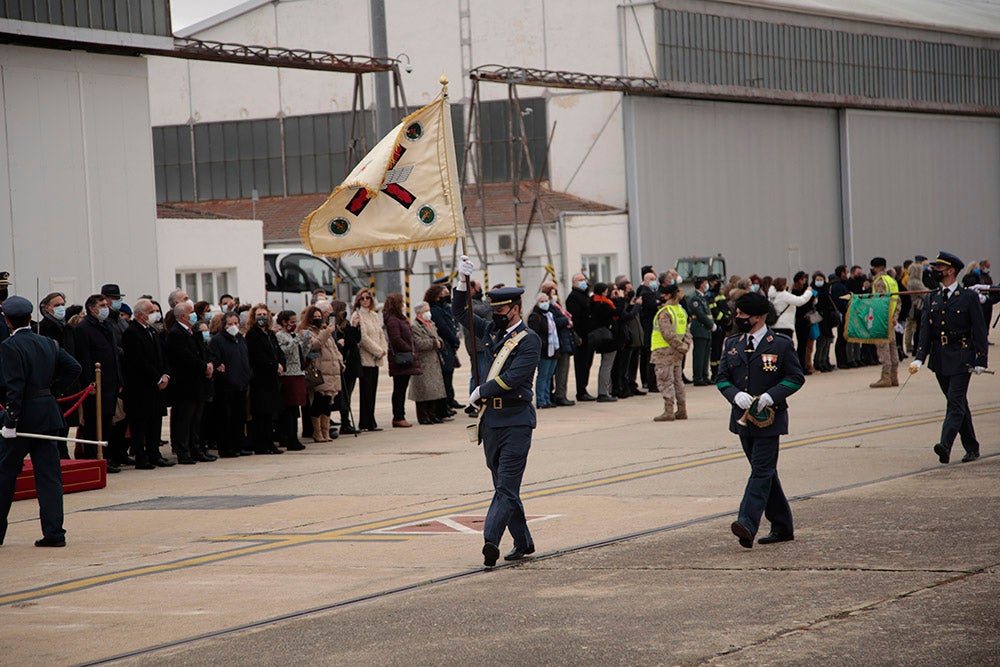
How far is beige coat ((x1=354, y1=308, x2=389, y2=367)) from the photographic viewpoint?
19125mm

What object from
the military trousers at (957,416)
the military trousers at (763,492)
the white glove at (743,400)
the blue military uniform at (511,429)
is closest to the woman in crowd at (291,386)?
the military trousers at (957,416)

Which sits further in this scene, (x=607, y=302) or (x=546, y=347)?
(x=607, y=302)

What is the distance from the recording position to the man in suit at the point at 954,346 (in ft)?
43.4

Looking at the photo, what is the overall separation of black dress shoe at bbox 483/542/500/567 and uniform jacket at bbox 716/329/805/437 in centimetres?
188

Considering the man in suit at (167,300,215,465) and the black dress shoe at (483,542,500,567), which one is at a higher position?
the man in suit at (167,300,215,465)

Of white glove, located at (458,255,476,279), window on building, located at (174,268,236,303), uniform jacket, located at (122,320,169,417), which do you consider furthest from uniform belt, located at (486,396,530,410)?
window on building, located at (174,268,236,303)

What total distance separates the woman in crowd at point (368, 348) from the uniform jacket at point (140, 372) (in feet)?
12.3

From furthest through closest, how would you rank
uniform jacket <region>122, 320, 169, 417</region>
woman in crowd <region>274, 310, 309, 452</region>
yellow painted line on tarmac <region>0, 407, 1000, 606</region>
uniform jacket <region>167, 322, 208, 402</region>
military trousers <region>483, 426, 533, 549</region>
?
woman in crowd <region>274, 310, 309, 452</region> → uniform jacket <region>167, 322, 208, 402</region> → uniform jacket <region>122, 320, 169, 417</region> → yellow painted line on tarmac <region>0, 407, 1000, 606</region> → military trousers <region>483, 426, 533, 549</region>

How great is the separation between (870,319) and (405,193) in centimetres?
1155

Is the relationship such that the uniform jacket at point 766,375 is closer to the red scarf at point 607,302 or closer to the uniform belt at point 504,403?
the uniform belt at point 504,403

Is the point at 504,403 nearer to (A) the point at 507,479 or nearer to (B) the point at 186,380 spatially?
(A) the point at 507,479

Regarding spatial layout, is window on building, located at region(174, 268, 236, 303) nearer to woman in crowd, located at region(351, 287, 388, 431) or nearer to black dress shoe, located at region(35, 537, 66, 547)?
woman in crowd, located at region(351, 287, 388, 431)

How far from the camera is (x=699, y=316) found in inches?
940

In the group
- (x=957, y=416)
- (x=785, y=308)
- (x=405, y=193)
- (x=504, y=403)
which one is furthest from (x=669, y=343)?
(x=504, y=403)
